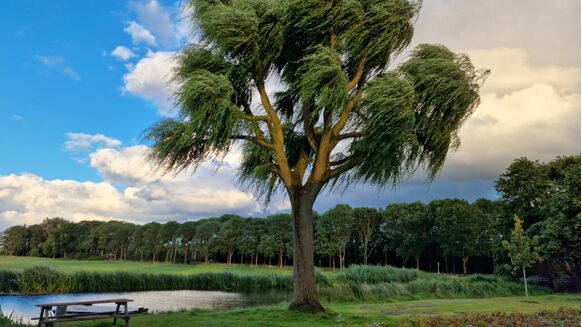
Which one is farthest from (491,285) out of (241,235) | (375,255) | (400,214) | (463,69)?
(241,235)

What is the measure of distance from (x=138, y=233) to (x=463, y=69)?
4029 inches

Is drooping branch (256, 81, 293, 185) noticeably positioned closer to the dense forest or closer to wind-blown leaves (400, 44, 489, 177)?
wind-blown leaves (400, 44, 489, 177)

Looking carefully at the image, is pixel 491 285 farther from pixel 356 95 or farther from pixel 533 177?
pixel 356 95

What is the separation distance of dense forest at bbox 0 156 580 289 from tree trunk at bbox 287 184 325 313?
69.1ft

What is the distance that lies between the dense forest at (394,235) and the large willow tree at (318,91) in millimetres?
18983

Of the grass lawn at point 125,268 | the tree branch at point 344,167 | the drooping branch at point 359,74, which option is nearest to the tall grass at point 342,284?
the grass lawn at point 125,268

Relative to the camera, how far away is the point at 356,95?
13469 millimetres

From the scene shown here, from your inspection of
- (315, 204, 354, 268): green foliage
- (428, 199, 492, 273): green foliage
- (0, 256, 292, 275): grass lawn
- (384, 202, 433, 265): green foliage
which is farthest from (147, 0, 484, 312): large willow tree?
(315, 204, 354, 268): green foliage

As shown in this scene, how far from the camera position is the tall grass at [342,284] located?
23750 millimetres

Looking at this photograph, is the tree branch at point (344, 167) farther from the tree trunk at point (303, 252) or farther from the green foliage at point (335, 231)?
the green foliage at point (335, 231)

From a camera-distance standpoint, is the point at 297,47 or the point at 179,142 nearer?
the point at 179,142

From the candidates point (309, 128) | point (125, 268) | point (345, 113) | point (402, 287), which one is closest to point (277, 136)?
point (309, 128)

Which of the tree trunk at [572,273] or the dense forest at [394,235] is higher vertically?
the dense forest at [394,235]

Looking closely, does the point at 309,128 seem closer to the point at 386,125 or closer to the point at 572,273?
the point at 386,125
